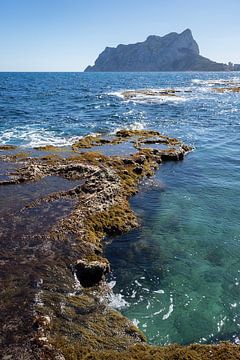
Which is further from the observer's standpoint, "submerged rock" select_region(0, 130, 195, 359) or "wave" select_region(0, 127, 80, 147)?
"wave" select_region(0, 127, 80, 147)

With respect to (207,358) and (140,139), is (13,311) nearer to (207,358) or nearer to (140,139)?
(207,358)

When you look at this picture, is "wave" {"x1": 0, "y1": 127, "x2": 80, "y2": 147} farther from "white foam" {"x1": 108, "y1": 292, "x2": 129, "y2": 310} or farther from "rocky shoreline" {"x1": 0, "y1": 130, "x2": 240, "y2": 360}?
"white foam" {"x1": 108, "y1": 292, "x2": 129, "y2": 310}

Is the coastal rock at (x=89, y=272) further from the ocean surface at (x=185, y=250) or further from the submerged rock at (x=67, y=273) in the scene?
the ocean surface at (x=185, y=250)

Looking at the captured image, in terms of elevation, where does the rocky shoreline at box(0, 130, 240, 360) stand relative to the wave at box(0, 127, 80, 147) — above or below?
below

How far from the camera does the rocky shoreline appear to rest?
1194 cm

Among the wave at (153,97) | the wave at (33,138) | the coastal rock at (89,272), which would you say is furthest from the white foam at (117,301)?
the wave at (153,97)

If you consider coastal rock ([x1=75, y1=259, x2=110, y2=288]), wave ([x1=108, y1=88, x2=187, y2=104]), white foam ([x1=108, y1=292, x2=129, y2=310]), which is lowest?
white foam ([x1=108, y1=292, x2=129, y2=310])

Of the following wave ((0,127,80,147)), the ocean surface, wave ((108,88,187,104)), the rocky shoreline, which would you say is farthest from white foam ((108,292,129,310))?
wave ((108,88,187,104))

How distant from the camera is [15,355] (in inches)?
448

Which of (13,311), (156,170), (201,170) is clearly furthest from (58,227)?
(201,170)

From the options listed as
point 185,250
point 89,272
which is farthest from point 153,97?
point 89,272

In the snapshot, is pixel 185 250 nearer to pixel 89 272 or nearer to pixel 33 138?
pixel 89 272

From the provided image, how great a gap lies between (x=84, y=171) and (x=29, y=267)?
14.3 m

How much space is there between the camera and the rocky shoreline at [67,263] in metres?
11.9
